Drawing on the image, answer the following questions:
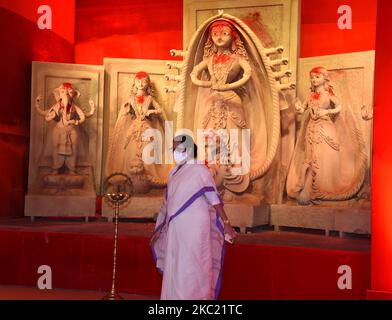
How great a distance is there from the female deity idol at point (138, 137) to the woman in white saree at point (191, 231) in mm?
2836

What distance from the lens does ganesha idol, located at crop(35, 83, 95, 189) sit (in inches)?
289

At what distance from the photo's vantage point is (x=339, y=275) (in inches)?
200

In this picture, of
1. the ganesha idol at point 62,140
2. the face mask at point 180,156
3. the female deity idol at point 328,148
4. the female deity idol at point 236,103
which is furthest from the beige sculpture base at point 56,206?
the face mask at point 180,156

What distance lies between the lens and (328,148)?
645cm

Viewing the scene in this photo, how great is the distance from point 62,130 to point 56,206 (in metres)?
0.84

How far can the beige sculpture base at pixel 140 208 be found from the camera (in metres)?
7.31

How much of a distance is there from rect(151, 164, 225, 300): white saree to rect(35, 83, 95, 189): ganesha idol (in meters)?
3.03

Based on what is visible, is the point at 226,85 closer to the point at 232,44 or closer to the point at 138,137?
the point at 232,44

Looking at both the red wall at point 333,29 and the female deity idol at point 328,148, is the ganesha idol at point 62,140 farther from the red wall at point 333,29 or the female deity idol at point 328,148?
the red wall at point 333,29

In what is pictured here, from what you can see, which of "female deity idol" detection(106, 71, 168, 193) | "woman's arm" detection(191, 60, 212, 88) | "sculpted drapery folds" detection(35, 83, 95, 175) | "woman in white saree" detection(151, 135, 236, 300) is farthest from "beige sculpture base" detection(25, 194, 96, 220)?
"woman in white saree" detection(151, 135, 236, 300)

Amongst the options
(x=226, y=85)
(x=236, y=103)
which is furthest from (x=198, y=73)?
(x=236, y=103)

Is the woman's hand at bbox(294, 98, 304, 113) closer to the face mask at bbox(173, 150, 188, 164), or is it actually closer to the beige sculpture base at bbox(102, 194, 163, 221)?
the beige sculpture base at bbox(102, 194, 163, 221)

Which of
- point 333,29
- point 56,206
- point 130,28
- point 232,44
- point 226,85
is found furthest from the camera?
point 130,28

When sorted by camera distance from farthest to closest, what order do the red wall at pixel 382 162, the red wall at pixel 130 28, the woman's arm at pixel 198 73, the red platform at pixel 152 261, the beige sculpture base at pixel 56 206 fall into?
the red wall at pixel 130 28 < the beige sculpture base at pixel 56 206 < the woman's arm at pixel 198 73 < the red platform at pixel 152 261 < the red wall at pixel 382 162
